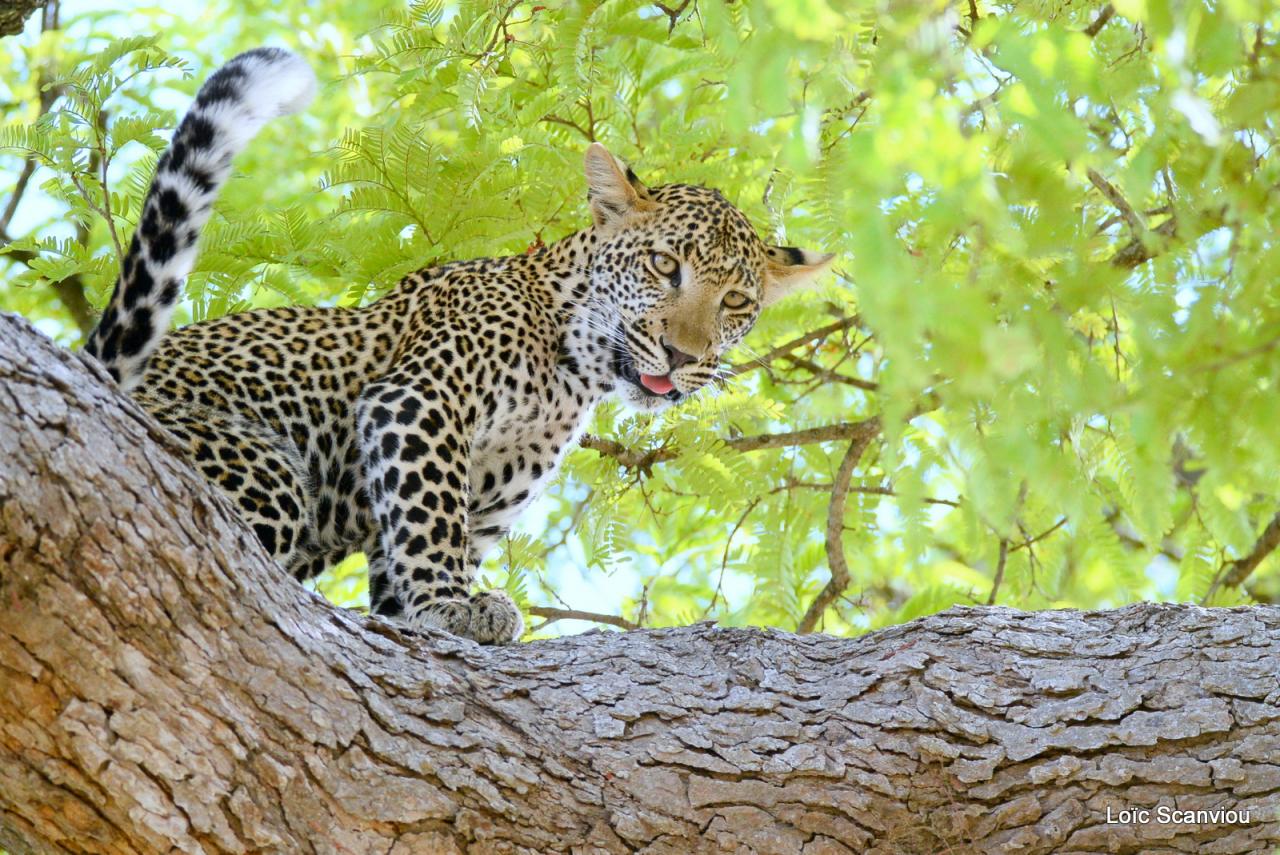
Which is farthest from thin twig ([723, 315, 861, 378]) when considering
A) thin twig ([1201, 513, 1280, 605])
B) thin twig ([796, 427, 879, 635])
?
thin twig ([1201, 513, 1280, 605])

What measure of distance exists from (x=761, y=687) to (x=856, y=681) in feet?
1.14

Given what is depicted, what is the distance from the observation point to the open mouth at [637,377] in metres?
7.62

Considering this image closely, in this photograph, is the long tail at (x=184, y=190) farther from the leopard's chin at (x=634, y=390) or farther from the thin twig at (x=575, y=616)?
the thin twig at (x=575, y=616)

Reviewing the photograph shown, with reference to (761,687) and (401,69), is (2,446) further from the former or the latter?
(401,69)

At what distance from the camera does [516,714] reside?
4.80 metres

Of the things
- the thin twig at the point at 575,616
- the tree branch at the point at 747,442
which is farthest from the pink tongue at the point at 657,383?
the thin twig at the point at 575,616

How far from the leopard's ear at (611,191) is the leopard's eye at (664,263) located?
1.04 ft

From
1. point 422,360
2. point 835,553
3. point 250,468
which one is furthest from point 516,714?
point 835,553

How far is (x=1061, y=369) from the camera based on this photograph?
3189 mm

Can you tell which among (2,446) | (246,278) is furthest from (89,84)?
(2,446)

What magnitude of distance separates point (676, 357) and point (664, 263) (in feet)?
1.86

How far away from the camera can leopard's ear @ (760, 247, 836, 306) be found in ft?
27.1

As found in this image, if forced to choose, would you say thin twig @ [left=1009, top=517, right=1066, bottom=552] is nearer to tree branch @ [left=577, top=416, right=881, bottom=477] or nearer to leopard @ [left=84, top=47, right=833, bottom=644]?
tree branch @ [left=577, top=416, right=881, bottom=477]
